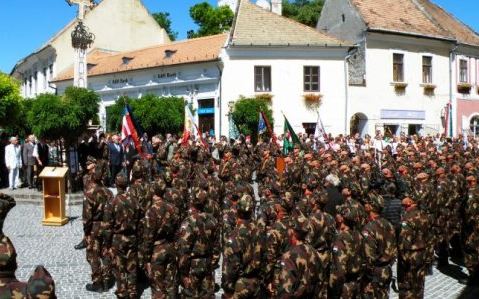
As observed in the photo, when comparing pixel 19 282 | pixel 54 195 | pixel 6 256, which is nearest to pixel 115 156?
pixel 54 195

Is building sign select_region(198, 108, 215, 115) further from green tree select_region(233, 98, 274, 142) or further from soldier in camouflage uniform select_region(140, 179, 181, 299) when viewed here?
soldier in camouflage uniform select_region(140, 179, 181, 299)

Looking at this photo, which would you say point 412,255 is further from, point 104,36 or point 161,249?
point 104,36

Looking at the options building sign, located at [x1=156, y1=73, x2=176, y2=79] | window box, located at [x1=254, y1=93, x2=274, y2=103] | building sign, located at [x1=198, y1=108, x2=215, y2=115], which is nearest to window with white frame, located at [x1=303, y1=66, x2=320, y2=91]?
window box, located at [x1=254, y1=93, x2=274, y2=103]

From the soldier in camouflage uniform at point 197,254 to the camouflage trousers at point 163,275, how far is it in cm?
26

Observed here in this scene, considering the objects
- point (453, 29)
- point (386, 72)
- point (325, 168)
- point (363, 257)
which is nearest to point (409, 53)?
point (386, 72)

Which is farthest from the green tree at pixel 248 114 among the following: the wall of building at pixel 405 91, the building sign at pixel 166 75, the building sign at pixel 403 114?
the building sign at pixel 403 114

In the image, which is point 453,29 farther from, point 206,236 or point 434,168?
point 206,236

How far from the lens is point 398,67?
30625mm

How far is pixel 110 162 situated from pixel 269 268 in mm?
11666

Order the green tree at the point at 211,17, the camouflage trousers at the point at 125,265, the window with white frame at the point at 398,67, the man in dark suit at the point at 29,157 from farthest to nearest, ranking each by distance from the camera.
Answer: the green tree at the point at 211,17, the window with white frame at the point at 398,67, the man in dark suit at the point at 29,157, the camouflage trousers at the point at 125,265

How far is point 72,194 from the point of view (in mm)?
16375

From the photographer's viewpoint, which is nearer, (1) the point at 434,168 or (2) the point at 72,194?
(1) the point at 434,168

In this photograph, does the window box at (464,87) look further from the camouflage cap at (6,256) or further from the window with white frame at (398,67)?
the camouflage cap at (6,256)

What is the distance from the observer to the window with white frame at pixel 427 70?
31.4 metres
